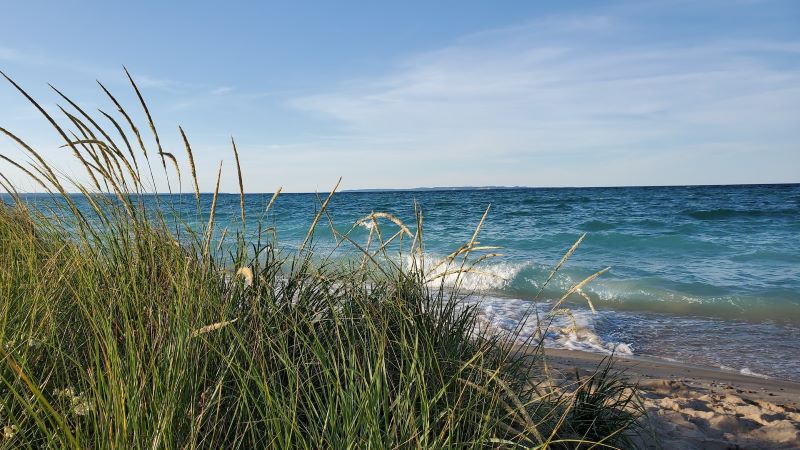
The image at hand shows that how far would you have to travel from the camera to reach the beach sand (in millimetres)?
3486

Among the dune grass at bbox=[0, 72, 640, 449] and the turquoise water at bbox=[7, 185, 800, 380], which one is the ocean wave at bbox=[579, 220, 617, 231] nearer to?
the turquoise water at bbox=[7, 185, 800, 380]

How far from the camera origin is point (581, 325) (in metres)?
7.08

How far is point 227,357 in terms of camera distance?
1544mm

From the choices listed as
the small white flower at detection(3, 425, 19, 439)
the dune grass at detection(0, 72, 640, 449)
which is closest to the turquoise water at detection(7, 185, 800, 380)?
the dune grass at detection(0, 72, 640, 449)

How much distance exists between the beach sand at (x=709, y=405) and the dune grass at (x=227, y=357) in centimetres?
126

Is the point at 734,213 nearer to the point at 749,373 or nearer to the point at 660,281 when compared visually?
the point at 660,281

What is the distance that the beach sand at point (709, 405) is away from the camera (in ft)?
11.4

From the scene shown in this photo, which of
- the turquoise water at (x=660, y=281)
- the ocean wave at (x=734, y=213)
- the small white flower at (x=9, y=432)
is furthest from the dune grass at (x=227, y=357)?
the ocean wave at (x=734, y=213)

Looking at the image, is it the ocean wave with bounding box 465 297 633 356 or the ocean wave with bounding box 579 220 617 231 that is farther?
the ocean wave with bounding box 579 220 617 231

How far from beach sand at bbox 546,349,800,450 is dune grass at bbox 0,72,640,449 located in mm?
1256

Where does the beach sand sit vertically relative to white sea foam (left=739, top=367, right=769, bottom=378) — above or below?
above

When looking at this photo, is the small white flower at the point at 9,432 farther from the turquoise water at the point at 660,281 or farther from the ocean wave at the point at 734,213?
the ocean wave at the point at 734,213

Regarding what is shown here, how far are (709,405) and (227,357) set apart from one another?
3971 millimetres

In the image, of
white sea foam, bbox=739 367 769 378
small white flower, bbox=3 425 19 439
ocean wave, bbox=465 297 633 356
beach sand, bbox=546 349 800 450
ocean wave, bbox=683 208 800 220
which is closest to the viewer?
small white flower, bbox=3 425 19 439
